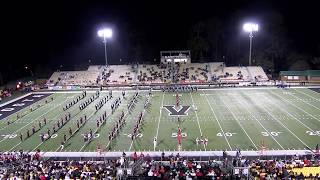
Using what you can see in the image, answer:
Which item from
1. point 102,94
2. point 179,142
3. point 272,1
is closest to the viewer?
point 179,142

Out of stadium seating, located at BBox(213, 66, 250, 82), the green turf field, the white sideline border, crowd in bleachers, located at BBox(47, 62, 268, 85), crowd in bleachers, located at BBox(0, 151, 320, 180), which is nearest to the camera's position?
crowd in bleachers, located at BBox(0, 151, 320, 180)

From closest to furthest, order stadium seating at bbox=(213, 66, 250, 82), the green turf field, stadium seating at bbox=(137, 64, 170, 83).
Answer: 1. the green turf field
2. stadium seating at bbox=(213, 66, 250, 82)
3. stadium seating at bbox=(137, 64, 170, 83)

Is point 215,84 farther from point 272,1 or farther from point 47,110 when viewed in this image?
point 272,1

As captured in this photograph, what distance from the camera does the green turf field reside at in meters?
23.5

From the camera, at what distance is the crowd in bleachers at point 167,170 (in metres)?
16.1

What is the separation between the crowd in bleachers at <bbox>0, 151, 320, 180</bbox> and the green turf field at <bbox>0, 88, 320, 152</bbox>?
14.7 ft

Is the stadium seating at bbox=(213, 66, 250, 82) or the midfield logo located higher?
the stadium seating at bbox=(213, 66, 250, 82)

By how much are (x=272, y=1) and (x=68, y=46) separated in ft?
121

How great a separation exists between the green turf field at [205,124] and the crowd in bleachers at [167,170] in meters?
4.48

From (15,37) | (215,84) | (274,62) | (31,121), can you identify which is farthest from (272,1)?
(31,121)

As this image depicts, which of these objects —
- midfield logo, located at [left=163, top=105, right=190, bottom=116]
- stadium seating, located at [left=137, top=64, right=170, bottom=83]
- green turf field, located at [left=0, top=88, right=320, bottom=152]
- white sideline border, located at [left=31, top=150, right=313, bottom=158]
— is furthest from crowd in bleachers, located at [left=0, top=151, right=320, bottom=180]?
stadium seating, located at [left=137, top=64, right=170, bottom=83]

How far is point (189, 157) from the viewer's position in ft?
68.4

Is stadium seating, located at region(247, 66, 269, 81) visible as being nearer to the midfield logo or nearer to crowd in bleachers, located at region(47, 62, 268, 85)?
crowd in bleachers, located at region(47, 62, 268, 85)

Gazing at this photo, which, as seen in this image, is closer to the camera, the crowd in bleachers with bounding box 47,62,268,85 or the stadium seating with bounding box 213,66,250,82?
the stadium seating with bounding box 213,66,250,82
